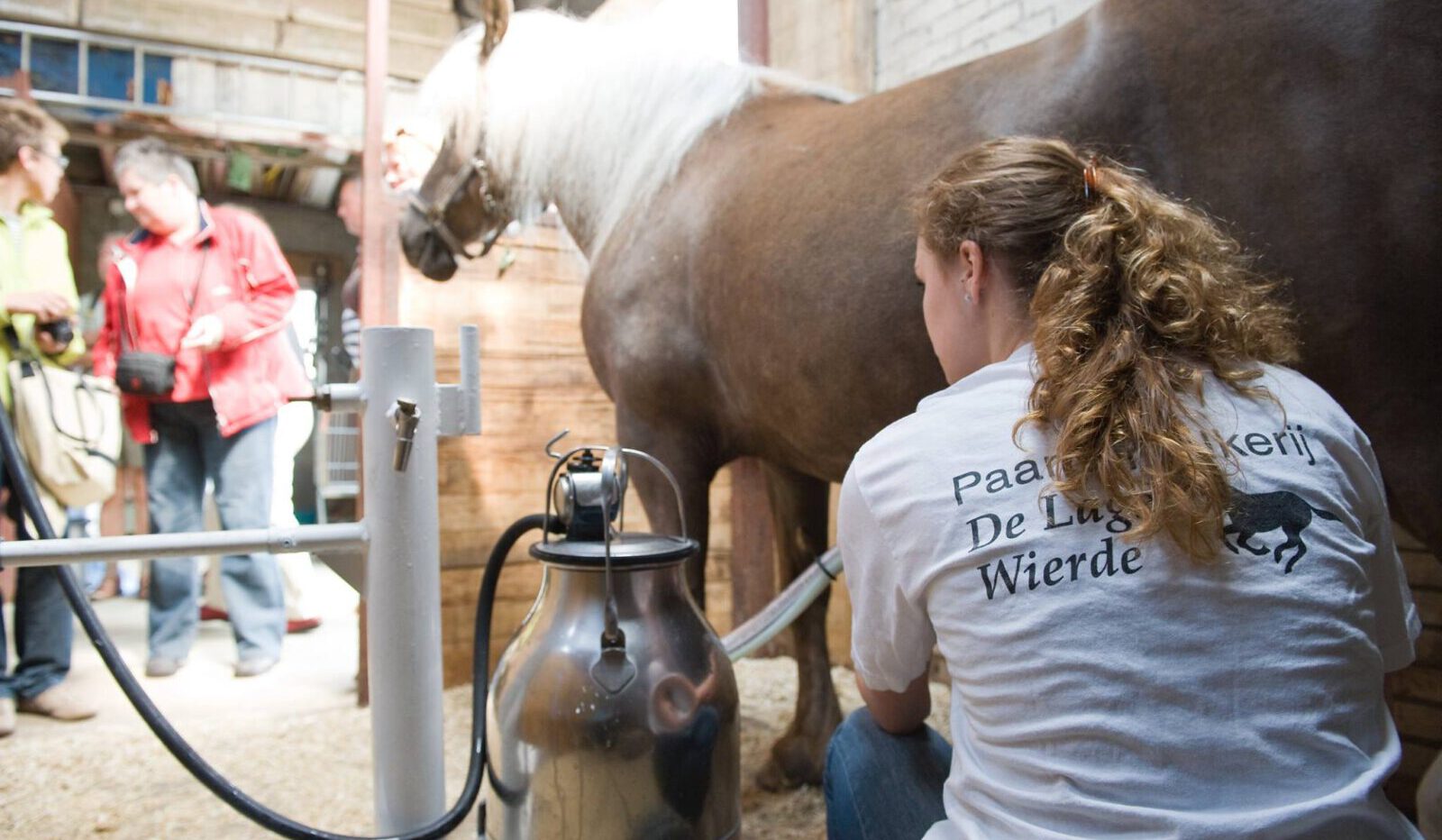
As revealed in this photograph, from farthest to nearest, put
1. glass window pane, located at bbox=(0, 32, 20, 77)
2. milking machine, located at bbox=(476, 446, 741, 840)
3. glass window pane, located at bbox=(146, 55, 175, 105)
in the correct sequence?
glass window pane, located at bbox=(146, 55, 175, 105), glass window pane, located at bbox=(0, 32, 20, 77), milking machine, located at bbox=(476, 446, 741, 840)

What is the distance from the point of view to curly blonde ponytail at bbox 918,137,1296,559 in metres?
0.70

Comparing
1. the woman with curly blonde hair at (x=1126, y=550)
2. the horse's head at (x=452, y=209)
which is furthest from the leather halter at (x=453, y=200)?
the woman with curly blonde hair at (x=1126, y=550)

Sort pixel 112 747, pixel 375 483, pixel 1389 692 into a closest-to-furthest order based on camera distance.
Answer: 1. pixel 375 483
2. pixel 1389 692
3. pixel 112 747

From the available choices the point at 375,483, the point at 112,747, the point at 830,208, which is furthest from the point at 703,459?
the point at 112,747

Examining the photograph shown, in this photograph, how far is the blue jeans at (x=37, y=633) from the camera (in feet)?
7.69

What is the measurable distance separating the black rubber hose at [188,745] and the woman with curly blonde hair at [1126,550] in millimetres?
548

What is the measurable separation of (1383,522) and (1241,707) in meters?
0.29

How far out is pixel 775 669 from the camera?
2941 mm

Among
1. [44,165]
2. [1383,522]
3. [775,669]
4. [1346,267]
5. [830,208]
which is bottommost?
[775,669]

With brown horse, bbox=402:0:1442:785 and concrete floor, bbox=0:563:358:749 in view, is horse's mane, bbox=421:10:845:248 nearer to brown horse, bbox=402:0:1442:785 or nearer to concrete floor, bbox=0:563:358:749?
brown horse, bbox=402:0:1442:785

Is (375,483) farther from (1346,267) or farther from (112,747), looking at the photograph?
(112,747)

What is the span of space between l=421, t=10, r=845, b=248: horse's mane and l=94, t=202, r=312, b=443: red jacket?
0.75 metres

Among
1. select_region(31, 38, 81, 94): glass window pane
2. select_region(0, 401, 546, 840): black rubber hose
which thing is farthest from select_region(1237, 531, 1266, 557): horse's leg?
select_region(31, 38, 81, 94): glass window pane

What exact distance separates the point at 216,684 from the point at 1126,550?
9.33 ft
